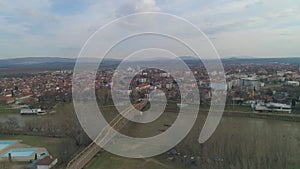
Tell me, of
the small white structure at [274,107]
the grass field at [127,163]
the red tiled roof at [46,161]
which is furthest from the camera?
the small white structure at [274,107]

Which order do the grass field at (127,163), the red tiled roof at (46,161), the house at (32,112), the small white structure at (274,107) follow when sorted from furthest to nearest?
the house at (32,112), the small white structure at (274,107), the red tiled roof at (46,161), the grass field at (127,163)

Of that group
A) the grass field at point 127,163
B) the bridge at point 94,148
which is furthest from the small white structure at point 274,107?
the grass field at point 127,163

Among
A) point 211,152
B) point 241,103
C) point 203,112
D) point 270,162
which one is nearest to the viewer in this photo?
point 270,162

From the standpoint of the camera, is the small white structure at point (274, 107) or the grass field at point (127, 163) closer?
the grass field at point (127, 163)

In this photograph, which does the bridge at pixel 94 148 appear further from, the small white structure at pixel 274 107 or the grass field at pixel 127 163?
the small white structure at pixel 274 107

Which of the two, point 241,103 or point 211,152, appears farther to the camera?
point 241,103

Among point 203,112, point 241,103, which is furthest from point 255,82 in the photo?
point 203,112

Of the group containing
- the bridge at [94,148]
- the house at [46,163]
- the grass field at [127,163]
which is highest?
the bridge at [94,148]

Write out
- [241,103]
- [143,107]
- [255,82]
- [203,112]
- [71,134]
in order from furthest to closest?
[255,82] < [241,103] < [143,107] < [203,112] < [71,134]

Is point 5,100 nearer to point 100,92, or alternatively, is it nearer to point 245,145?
point 100,92

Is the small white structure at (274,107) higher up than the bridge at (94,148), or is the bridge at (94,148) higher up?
the bridge at (94,148)

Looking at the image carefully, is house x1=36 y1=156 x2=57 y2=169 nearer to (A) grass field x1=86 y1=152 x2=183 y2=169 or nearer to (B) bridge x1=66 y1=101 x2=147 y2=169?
(B) bridge x1=66 y1=101 x2=147 y2=169
